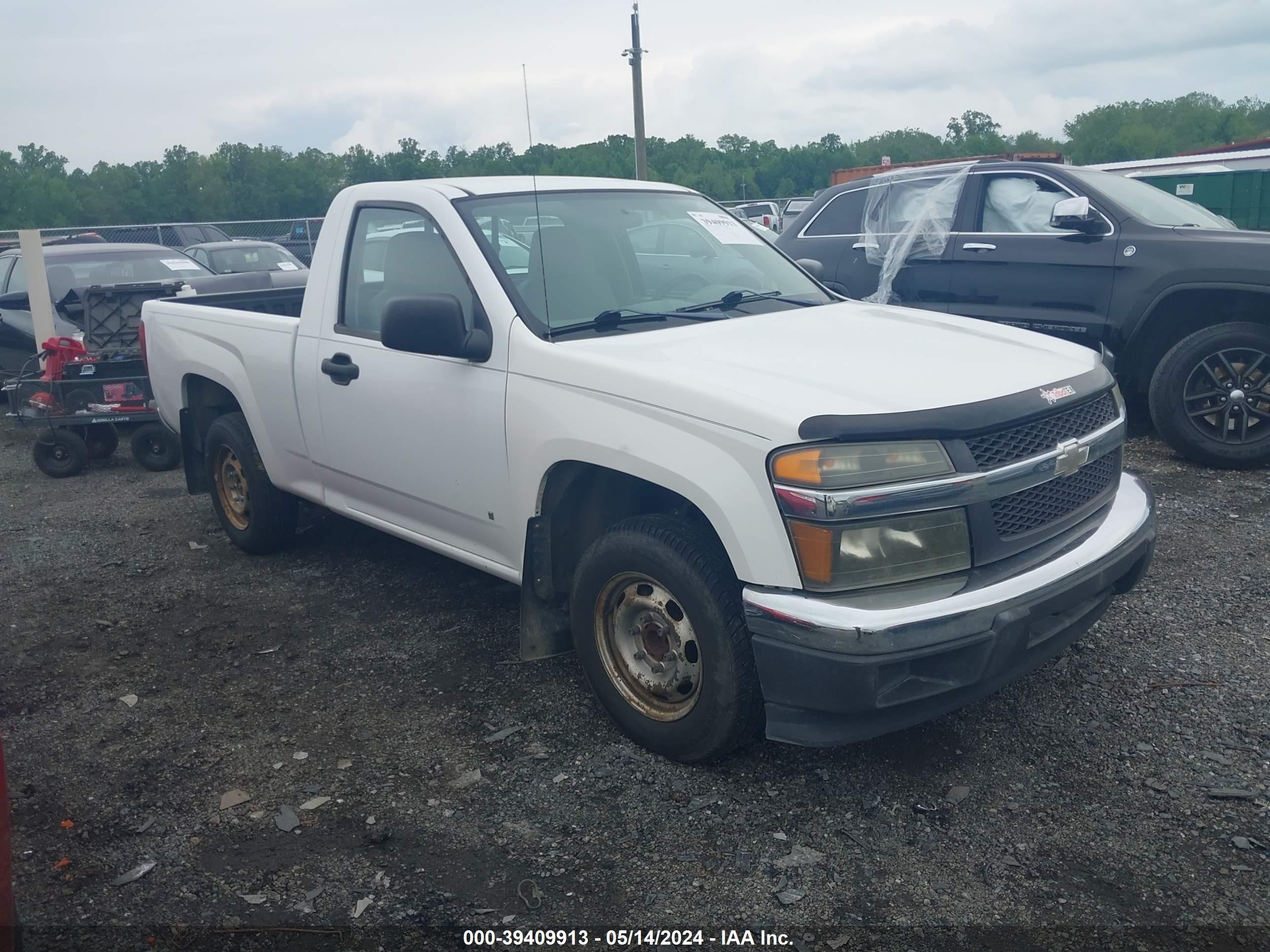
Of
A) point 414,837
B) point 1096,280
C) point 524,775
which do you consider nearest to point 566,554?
point 524,775

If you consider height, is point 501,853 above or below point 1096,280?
below

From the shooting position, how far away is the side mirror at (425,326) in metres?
3.62

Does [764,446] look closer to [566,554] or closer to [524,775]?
[566,554]

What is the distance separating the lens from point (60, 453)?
8.25 meters

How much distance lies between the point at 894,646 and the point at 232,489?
167 inches

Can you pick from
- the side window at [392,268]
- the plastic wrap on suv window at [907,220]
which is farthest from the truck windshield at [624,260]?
the plastic wrap on suv window at [907,220]

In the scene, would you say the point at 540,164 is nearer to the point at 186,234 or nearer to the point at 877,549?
the point at 877,549

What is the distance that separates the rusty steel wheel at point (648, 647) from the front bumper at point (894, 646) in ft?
1.22

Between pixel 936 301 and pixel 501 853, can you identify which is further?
pixel 936 301

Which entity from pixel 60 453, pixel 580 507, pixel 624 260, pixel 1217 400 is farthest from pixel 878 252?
pixel 60 453

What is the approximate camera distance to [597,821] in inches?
125

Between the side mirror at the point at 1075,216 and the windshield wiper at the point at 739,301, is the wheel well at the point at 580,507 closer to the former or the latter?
the windshield wiper at the point at 739,301

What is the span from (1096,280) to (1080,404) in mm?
3953

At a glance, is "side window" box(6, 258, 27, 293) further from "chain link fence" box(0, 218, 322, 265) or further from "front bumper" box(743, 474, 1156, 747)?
"front bumper" box(743, 474, 1156, 747)
